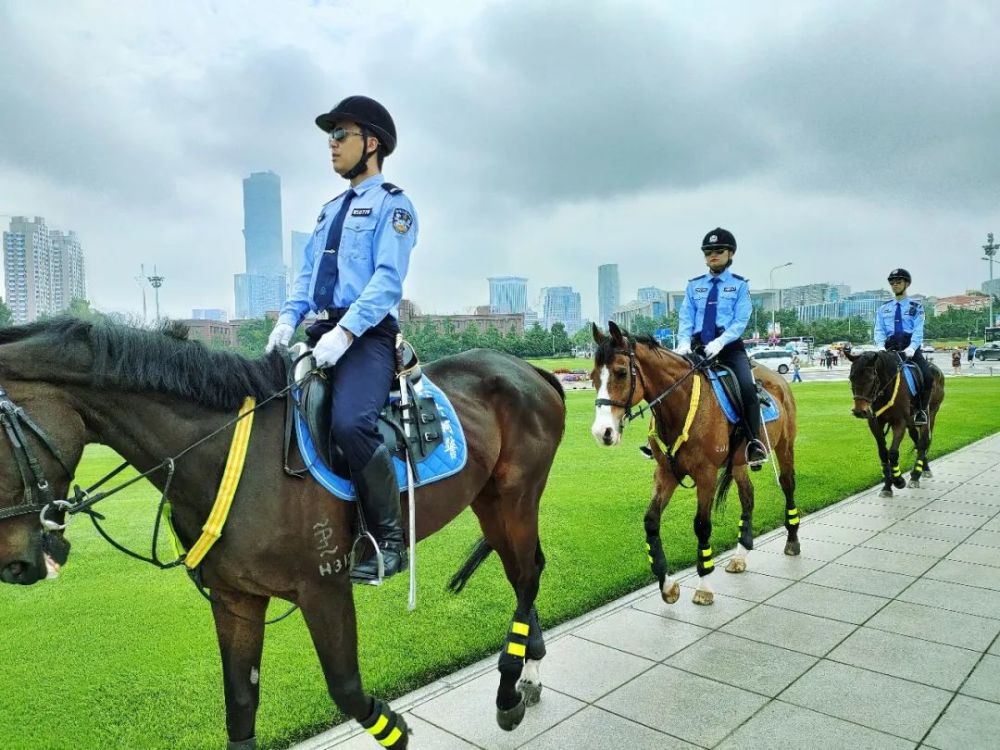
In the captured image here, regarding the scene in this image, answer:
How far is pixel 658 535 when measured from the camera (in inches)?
220

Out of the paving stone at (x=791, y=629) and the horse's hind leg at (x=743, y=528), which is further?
the horse's hind leg at (x=743, y=528)

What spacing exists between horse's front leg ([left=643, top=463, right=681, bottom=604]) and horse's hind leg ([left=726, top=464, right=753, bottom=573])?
0.79m

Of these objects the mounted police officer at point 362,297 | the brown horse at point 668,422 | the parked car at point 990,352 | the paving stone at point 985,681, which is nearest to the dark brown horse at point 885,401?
the brown horse at point 668,422

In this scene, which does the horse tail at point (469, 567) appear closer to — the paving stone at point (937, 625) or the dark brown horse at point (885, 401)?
the paving stone at point (937, 625)

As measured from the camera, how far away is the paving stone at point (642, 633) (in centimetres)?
462

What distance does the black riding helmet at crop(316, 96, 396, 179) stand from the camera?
313 centimetres

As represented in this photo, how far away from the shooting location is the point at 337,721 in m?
3.69

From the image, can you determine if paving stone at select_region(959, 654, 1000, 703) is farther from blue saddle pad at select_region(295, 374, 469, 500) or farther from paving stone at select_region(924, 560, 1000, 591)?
blue saddle pad at select_region(295, 374, 469, 500)

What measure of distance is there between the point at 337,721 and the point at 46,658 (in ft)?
7.78

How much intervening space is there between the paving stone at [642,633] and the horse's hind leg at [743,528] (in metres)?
1.46

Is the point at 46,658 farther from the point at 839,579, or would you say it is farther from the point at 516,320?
the point at 516,320

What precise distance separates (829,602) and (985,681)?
143cm

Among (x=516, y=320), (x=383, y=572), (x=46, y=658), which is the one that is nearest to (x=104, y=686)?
(x=46, y=658)

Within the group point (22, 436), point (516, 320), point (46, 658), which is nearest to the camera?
point (22, 436)
